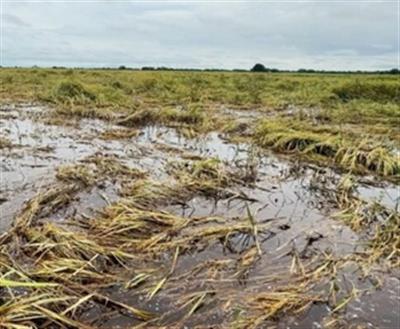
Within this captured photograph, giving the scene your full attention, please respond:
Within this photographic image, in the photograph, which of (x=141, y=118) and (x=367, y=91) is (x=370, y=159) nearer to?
(x=141, y=118)

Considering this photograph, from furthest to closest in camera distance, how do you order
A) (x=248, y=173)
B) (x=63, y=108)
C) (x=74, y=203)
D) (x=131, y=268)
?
1. (x=63, y=108)
2. (x=248, y=173)
3. (x=74, y=203)
4. (x=131, y=268)

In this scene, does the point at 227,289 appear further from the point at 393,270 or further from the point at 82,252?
the point at 393,270

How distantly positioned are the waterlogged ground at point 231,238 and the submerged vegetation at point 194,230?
2 centimetres

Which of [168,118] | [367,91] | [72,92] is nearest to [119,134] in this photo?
[168,118]

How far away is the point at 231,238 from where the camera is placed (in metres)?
5.34

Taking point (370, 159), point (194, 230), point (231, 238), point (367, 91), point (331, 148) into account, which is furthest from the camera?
point (367, 91)

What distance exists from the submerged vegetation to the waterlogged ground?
0.06 feet

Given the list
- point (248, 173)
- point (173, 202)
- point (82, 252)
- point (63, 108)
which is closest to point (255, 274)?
point (82, 252)

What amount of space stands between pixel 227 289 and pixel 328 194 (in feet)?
11.9

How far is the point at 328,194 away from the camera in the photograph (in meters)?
7.36

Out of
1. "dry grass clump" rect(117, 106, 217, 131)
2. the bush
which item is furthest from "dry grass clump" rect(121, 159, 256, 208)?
the bush

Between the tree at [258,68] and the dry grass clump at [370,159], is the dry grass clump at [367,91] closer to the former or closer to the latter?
the dry grass clump at [370,159]

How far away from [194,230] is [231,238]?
0.42m

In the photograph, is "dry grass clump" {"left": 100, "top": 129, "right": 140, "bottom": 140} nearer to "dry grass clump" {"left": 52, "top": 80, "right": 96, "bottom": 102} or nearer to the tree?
"dry grass clump" {"left": 52, "top": 80, "right": 96, "bottom": 102}
